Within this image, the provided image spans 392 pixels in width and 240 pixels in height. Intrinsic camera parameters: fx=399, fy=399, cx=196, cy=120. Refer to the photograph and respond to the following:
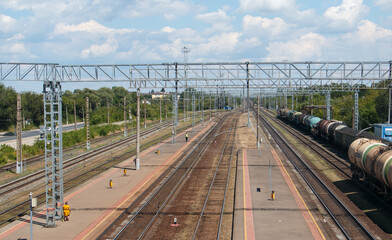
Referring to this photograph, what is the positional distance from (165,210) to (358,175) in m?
14.0

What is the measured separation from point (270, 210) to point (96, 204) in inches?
403

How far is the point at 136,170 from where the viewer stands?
35.0 metres

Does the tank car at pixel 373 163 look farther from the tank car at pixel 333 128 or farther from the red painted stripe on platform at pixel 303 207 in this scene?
the tank car at pixel 333 128

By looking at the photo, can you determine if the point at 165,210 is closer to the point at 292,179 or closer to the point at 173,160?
the point at 292,179

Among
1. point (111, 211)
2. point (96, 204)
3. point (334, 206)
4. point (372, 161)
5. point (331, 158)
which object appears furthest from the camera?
point (331, 158)

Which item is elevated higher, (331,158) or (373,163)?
(373,163)

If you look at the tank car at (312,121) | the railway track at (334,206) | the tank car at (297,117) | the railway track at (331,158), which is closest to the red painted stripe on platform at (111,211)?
the railway track at (334,206)

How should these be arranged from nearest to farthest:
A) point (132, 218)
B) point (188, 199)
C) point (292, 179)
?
point (132, 218), point (188, 199), point (292, 179)

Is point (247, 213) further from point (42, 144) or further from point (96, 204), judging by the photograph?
point (42, 144)

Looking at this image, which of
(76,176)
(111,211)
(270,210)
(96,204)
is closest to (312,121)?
(76,176)

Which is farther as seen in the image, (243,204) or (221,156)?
(221,156)

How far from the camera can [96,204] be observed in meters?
23.9

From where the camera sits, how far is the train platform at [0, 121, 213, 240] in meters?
19.0

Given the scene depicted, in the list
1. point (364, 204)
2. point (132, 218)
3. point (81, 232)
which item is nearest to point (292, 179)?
point (364, 204)
